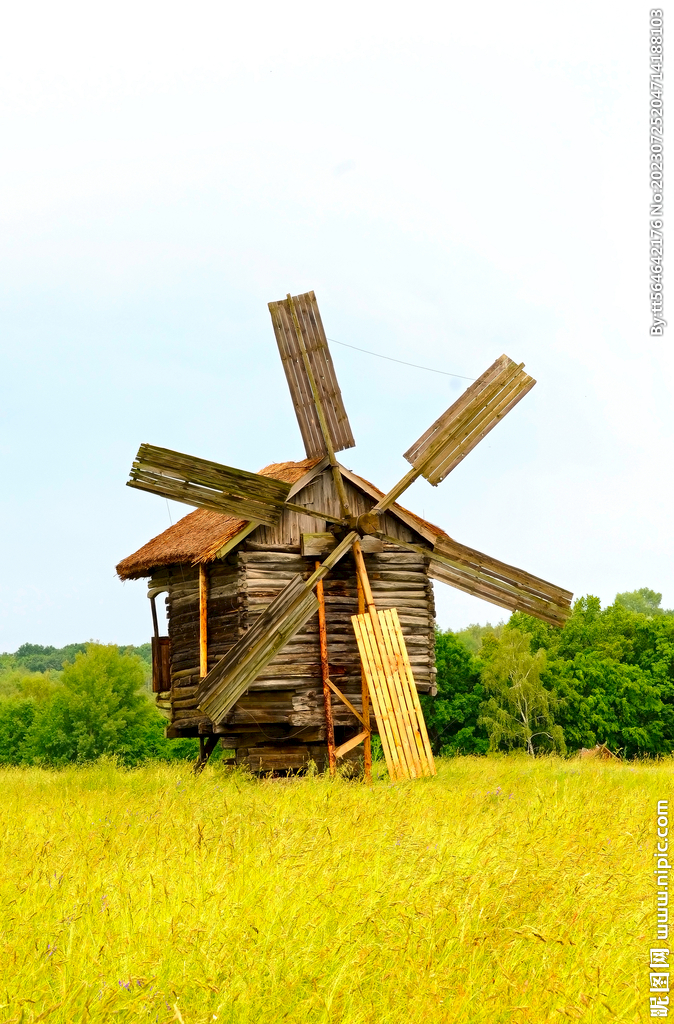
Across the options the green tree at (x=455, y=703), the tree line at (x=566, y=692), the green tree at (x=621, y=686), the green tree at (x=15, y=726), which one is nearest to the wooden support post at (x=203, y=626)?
the tree line at (x=566, y=692)

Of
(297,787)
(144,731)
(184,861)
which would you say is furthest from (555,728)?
(184,861)

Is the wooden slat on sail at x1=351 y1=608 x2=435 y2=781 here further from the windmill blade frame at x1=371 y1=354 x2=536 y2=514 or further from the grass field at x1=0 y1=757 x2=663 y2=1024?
the grass field at x1=0 y1=757 x2=663 y2=1024

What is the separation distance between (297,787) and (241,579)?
3656mm

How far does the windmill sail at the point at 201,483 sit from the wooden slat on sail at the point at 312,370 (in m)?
1.33

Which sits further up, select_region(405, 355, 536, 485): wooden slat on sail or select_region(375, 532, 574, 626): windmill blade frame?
select_region(405, 355, 536, 485): wooden slat on sail

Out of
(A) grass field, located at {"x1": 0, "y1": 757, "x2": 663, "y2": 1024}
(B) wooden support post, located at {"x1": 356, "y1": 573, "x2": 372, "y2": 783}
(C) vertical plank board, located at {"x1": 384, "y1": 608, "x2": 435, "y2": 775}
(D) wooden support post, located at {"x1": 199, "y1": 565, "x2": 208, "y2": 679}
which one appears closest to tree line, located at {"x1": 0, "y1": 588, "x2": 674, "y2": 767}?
(D) wooden support post, located at {"x1": 199, "y1": 565, "x2": 208, "y2": 679}

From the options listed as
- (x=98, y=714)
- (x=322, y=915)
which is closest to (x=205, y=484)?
(x=322, y=915)

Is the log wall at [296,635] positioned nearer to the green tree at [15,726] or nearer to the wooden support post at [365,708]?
the wooden support post at [365,708]

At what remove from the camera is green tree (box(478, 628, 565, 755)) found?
132ft

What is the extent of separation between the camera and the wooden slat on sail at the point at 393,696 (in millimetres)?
13586

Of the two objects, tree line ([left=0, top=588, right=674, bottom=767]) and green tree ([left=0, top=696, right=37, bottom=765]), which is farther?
green tree ([left=0, top=696, right=37, bottom=765])

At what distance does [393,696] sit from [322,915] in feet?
28.1

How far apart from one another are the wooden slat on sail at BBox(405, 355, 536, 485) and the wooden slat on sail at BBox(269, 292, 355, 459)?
1.29 meters

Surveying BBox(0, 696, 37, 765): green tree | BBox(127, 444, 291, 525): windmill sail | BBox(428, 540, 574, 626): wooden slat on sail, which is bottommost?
BBox(0, 696, 37, 765): green tree
